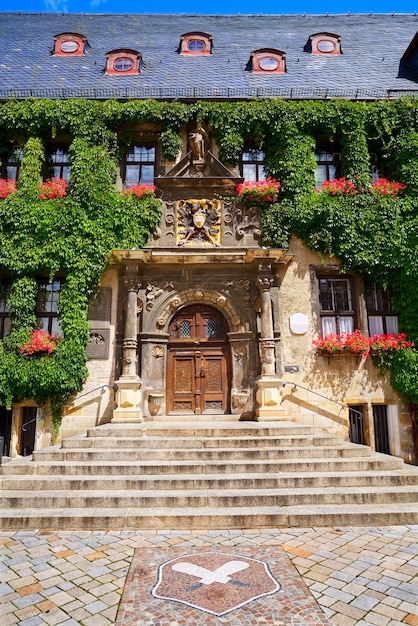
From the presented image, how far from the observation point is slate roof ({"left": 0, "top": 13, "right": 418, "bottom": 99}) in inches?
439

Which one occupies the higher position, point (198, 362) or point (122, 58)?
point (122, 58)

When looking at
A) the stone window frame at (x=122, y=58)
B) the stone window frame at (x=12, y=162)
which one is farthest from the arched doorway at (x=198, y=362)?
the stone window frame at (x=122, y=58)

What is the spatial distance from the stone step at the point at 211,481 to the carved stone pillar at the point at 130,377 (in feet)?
7.98

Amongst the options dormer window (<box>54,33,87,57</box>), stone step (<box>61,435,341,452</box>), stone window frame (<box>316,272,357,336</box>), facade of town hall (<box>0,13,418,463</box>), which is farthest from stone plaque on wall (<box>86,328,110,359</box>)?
dormer window (<box>54,33,87,57</box>)

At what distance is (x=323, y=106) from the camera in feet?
34.3

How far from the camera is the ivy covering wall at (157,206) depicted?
931cm

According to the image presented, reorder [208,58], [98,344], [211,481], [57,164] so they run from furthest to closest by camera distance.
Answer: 1. [208,58]
2. [57,164]
3. [98,344]
4. [211,481]

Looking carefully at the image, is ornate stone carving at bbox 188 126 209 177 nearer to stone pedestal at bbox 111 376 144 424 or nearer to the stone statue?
the stone statue

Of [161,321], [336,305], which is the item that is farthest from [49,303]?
[336,305]

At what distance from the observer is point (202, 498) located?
213 inches

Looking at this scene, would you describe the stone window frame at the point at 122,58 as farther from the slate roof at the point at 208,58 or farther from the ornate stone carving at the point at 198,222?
the ornate stone carving at the point at 198,222

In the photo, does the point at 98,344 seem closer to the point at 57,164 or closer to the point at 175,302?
the point at 175,302

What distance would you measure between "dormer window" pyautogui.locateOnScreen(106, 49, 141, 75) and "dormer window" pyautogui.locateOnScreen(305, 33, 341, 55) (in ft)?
18.7

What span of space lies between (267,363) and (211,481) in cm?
366
